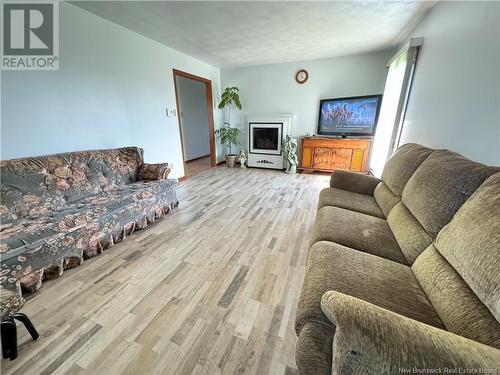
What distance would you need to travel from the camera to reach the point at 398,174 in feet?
5.50

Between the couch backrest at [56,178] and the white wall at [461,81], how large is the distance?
330 cm

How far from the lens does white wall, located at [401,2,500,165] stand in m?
1.27

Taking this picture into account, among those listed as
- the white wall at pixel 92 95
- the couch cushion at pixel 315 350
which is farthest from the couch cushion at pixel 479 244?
the white wall at pixel 92 95

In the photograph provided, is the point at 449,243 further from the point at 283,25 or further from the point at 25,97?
the point at 25,97

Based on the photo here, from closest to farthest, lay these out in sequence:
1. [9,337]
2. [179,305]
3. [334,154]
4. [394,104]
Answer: [9,337], [179,305], [394,104], [334,154]

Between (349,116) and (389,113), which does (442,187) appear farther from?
(349,116)

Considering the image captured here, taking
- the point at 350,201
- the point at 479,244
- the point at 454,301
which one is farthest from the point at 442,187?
the point at 350,201

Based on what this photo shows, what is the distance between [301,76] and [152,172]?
3.66 meters

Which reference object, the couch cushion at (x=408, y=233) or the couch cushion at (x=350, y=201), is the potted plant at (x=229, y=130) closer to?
the couch cushion at (x=350, y=201)

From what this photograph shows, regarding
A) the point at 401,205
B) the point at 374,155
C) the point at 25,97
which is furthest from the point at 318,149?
the point at 25,97

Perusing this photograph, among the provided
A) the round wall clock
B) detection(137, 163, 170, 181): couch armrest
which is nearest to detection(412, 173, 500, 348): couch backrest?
detection(137, 163, 170, 181): couch armrest

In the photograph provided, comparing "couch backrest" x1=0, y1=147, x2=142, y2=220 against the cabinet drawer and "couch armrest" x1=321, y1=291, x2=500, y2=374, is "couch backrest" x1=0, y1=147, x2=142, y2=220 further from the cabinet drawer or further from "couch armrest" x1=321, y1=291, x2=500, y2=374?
the cabinet drawer

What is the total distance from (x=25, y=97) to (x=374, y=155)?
4.88 meters

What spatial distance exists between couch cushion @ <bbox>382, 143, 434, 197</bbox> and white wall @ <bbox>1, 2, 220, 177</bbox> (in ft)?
10.7
